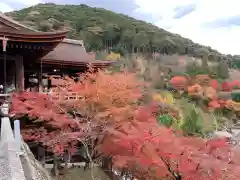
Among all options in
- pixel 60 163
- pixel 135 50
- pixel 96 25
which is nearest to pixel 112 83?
pixel 60 163

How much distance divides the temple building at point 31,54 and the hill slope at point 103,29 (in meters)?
51.4

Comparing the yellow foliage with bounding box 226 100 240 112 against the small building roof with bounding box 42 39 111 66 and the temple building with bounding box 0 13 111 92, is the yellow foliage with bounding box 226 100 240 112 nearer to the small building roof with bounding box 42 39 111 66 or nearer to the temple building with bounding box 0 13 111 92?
the small building roof with bounding box 42 39 111 66

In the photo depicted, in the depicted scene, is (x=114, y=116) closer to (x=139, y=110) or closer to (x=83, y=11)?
(x=139, y=110)

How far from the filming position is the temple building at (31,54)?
29.8 feet

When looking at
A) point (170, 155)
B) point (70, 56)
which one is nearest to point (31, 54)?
Answer: point (70, 56)

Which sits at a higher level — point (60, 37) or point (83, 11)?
point (83, 11)

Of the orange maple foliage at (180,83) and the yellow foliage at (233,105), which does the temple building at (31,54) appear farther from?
the orange maple foliage at (180,83)

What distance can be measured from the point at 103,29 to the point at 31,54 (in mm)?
64614

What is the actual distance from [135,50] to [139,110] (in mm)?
60380

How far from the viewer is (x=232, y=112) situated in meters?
39.9

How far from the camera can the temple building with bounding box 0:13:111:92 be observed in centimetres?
909

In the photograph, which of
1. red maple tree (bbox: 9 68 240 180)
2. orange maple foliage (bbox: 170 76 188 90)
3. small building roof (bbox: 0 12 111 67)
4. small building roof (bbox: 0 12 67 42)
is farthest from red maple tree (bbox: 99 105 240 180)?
orange maple foliage (bbox: 170 76 188 90)

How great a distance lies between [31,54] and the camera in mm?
10188

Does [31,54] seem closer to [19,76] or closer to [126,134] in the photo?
[19,76]
